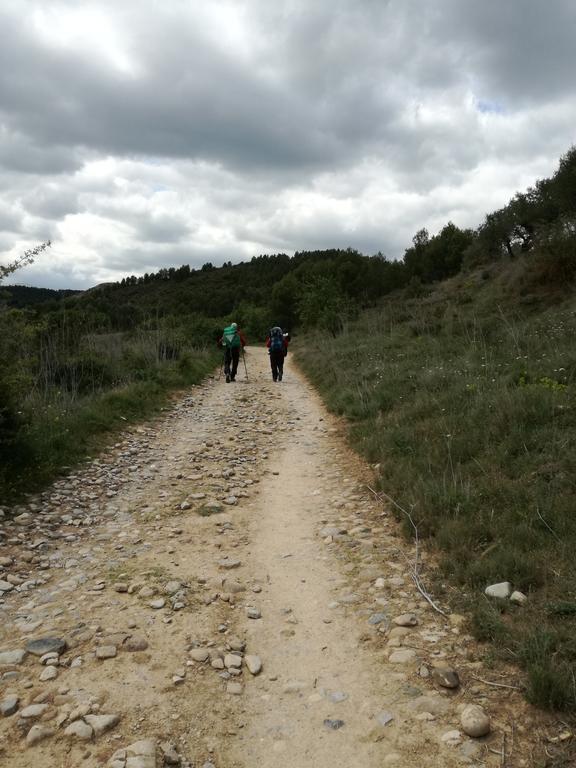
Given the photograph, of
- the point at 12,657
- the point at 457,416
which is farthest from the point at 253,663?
the point at 457,416

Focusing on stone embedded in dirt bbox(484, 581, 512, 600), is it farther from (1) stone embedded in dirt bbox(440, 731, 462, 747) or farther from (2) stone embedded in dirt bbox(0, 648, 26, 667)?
(2) stone embedded in dirt bbox(0, 648, 26, 667)

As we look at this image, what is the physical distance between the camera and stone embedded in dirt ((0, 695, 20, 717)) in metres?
2.98

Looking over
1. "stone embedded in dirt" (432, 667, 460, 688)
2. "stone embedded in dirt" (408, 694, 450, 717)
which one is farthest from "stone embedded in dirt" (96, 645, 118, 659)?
"stone embedded in dirt" (432, 667, 460, 688)

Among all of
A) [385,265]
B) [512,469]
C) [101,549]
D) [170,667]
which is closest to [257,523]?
[101,549]

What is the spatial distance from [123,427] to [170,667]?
23.1ft

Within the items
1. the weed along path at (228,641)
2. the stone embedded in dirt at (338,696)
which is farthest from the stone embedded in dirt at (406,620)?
the stone embedded in dirt at (338,696)

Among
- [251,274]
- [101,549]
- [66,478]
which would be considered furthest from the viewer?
[251,274]

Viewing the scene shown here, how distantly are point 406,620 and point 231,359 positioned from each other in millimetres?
14429

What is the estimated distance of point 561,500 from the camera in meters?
Result: 4.54

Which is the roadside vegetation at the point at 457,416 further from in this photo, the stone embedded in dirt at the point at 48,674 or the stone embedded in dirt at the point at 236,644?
the stone embedded in dirt at the point at 48,674

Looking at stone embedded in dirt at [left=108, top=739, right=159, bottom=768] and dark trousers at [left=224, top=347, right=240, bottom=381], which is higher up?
dark trousers at [left=224, top=347, right=240, bottom=381]

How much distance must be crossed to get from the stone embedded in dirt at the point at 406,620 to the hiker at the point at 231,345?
13695 millimetres

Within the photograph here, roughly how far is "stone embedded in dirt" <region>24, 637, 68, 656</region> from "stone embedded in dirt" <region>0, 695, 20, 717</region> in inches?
16.7

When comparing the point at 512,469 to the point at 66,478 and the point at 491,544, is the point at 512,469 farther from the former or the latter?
the point at 66,478
